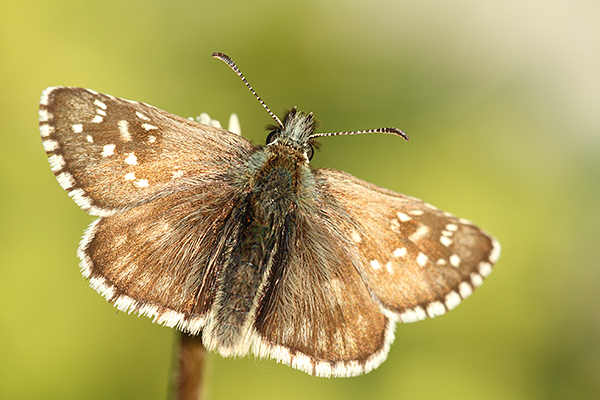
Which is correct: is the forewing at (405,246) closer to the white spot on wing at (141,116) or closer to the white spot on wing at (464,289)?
the white spot on wing at (464,289)

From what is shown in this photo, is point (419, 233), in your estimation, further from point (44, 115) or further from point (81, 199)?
point (44, 115)

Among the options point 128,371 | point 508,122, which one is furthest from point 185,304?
point 508,122

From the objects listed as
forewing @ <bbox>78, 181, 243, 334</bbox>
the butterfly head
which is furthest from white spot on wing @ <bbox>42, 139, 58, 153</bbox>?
the butterfly head

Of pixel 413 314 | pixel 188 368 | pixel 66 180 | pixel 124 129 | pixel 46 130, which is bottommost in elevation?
pixel 188 368

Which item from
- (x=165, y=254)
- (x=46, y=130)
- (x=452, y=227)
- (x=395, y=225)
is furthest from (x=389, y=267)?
(x=46, y=130)

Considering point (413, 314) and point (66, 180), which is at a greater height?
point (66, 180)

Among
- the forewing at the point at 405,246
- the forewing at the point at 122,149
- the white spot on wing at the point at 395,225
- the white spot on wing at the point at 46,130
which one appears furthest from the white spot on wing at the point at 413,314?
the white spot on wing at the point at 46,130

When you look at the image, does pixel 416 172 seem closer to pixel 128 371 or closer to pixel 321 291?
pixel 321 291

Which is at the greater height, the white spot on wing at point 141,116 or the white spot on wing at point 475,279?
the white spot on wing at point 141,116
